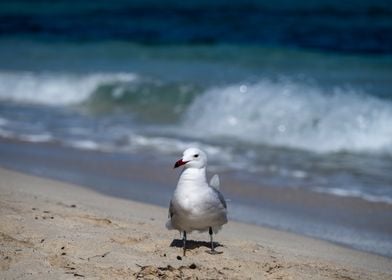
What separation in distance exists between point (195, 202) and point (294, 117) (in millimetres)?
6614

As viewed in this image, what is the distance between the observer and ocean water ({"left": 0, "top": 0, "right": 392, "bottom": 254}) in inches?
376

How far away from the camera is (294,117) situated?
11.4 meters

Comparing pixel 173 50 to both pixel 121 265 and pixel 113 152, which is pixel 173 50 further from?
pixel 121 265

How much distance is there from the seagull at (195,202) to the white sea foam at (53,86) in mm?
9371

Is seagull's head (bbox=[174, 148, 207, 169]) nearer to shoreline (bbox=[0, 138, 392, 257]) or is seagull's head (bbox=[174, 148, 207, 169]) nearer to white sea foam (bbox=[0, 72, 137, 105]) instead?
shoreline (bbox=[0, 138, 392, 257])

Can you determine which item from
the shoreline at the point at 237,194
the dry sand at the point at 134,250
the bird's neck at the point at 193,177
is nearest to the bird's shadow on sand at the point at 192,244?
the dry sand at the point at 134,250

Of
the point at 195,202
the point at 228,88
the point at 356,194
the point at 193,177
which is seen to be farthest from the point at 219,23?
the point at 195,202

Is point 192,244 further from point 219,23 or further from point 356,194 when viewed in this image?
point 219,23

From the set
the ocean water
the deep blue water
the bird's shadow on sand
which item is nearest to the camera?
the bird's shadow on sand

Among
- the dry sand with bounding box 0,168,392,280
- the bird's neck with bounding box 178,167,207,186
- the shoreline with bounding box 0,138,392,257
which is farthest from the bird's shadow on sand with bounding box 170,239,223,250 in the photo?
the shoreline with bounding box 0,138,392,257

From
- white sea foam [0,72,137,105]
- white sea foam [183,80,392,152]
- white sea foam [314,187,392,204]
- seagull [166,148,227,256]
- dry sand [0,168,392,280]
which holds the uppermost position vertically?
white sea foam [0,72,137,105]

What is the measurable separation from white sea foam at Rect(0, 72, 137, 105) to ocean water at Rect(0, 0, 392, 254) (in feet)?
0.10

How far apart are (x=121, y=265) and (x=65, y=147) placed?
5.08 metres

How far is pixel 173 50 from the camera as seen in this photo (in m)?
17.7
